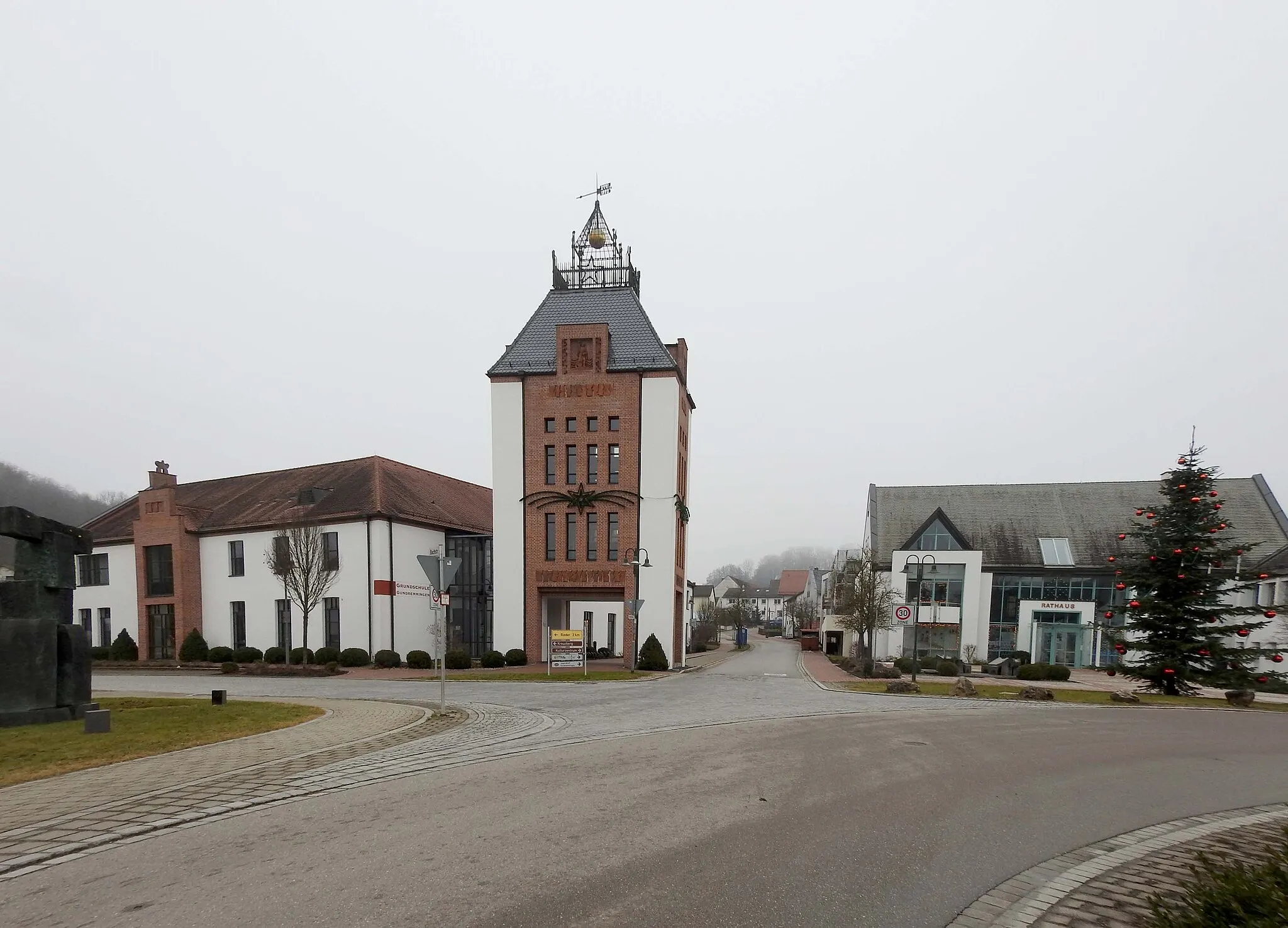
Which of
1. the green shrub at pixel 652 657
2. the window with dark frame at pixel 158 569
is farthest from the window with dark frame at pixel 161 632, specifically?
the green shrub at pixel 652 657

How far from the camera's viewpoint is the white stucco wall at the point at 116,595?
4262 cm

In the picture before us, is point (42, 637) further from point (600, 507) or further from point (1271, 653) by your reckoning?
point (1271, 653)

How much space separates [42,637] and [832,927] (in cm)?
1551

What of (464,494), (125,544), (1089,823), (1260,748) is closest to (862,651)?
(464,494)

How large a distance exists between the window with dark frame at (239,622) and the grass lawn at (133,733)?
79.7ft

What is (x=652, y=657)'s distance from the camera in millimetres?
31906

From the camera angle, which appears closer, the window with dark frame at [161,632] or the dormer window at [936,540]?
the window with dark frame at [161,632]

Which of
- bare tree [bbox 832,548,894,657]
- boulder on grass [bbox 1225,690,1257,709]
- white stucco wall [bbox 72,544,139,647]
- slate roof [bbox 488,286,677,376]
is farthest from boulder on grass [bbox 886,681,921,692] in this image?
white stucco wall [bbox 72,544,139,647]

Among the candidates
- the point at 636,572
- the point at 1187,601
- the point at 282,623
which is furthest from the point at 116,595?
the point at 1187,601

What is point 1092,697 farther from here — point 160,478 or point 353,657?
point 160,478

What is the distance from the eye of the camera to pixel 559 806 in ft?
25.0

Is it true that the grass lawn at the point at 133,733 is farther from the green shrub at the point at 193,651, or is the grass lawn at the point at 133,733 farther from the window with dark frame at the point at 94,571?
the window with dark frame at the point at 94,571

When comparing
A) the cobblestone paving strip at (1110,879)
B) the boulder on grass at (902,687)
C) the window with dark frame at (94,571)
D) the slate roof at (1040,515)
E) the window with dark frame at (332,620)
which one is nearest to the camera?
the cobblestone paving strip at (1110,879)

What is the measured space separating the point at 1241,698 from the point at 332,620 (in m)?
37.7
